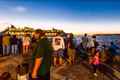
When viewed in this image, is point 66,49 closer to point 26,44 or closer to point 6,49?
point 26,44

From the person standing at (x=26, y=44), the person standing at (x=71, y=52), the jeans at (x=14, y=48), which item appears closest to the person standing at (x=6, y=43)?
the jeans at (x=14, y=48)

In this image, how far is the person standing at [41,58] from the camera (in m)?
6.79

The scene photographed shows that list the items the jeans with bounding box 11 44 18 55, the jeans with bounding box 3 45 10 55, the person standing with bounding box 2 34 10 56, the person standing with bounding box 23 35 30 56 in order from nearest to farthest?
1. the person standing with bounding box 23 35 30 56
2. the person standing with bounding box 2 34 10 56
3. the jeans with bounding box 3 45 10 55
4. the jeans with bounding box 11 44 18 55

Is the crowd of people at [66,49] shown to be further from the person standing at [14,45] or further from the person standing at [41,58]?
the person standing at [41,58]

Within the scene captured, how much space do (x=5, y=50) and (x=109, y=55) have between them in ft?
19.7

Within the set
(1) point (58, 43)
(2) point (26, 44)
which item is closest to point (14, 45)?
(2) point (26, 44)

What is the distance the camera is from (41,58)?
6.83m

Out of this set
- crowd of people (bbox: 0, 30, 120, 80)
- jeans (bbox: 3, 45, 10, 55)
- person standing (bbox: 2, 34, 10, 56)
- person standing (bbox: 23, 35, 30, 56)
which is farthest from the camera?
jeans (bbox: 3, 45, 10, 55)

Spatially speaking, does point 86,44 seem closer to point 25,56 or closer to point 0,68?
point 25,56

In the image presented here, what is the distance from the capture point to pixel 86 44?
17.0 meters

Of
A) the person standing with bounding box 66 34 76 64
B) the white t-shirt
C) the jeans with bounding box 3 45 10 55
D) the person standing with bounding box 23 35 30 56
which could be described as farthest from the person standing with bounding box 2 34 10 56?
the person standing with bounding box 66 34 76 64

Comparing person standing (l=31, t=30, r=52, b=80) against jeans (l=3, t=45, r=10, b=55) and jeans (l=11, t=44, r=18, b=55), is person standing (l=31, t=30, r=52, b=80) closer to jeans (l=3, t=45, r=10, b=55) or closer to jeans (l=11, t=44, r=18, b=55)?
jeans (l=3, t=45, r=10, b=55)

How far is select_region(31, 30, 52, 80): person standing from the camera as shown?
679cm

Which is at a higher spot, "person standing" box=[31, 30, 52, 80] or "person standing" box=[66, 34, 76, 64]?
"person standing" box=[31, 30, 52, 80]
